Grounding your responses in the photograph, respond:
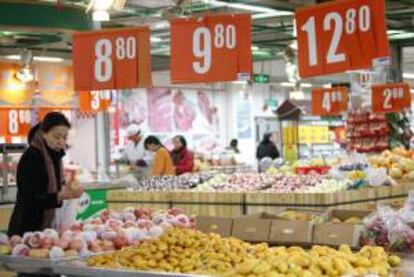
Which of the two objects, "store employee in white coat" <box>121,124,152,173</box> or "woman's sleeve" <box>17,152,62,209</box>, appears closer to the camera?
"woman's sleeve" <box>17,152,62,209</box>

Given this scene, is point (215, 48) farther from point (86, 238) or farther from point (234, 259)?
point (234, 259)

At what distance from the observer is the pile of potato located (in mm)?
4375

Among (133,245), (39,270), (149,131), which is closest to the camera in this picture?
(39,270)

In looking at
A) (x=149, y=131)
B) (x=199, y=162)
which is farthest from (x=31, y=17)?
(x=149, y=131)

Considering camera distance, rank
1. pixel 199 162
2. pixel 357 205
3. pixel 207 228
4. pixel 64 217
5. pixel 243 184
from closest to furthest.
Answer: pixel 207 228, pixel 64 217, pixel 357 205, pixel 243 184, pixel 199 162

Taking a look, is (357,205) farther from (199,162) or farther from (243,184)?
(199,162)

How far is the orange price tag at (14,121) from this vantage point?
56.8 feet

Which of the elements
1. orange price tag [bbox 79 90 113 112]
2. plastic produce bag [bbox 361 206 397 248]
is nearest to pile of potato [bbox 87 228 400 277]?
plastic produce bag [bbox 361 206 397 248]

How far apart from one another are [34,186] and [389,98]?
34.2ft

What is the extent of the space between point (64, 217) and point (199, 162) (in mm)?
14245

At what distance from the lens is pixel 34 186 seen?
20.3ft

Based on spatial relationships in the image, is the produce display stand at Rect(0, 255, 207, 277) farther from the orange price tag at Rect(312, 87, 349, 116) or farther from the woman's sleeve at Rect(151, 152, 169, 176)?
the orange price tag at Rect(312, 87, 349, 116)

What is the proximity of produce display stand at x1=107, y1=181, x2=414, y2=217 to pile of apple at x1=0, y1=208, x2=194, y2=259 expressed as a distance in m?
2.41

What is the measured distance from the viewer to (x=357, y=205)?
346 inches
